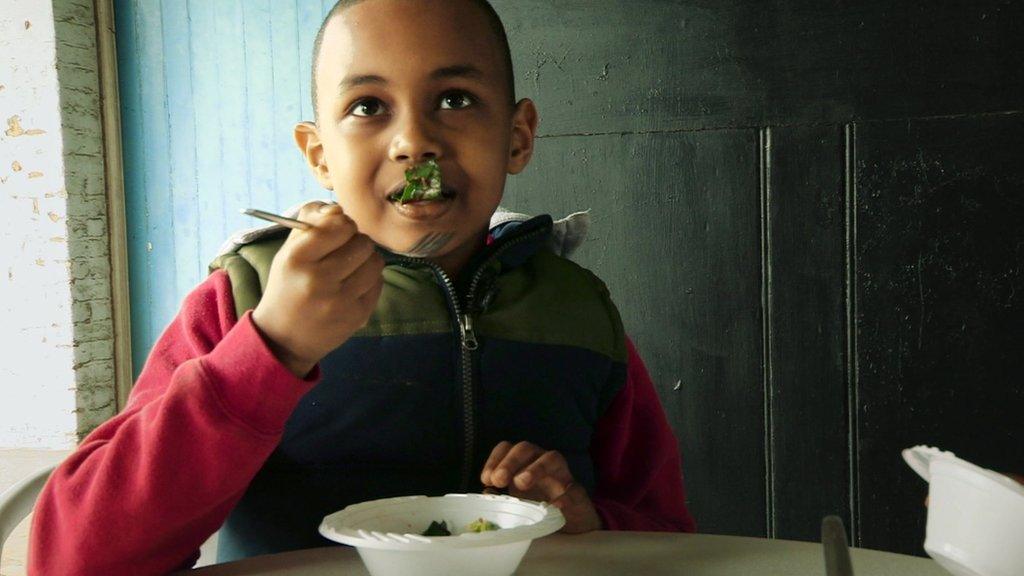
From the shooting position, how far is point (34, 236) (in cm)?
332

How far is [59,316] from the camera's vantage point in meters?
3.34

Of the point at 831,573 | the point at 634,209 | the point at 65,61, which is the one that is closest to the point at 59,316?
the point at 65,61

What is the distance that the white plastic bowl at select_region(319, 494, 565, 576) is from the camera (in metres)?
0.77

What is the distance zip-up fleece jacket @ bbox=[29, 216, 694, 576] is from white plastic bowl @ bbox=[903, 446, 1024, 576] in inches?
18.4

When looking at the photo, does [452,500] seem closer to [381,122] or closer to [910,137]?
[381,122]

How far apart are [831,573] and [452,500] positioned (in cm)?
34

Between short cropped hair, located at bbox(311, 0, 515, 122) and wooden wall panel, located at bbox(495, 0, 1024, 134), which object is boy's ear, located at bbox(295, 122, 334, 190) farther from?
wooden wall panel, located at bbox(495, 0, 1024, 134)

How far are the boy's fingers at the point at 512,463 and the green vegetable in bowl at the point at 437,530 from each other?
0.10m

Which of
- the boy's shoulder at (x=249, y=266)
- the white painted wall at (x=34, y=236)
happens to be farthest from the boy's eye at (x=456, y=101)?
the white painted wall at (x=34, y=236)

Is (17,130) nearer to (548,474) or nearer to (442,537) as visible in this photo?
(548,474)

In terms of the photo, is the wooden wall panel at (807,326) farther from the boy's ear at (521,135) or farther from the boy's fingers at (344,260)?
the boy's fingers at (344,260)

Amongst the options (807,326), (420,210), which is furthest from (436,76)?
(807,326)

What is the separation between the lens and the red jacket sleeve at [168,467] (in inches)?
35.5

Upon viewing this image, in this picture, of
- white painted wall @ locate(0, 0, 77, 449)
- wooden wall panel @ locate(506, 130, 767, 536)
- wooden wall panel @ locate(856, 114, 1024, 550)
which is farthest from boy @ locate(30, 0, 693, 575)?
white painted wall @ locate(0, 0, 77, 449)
